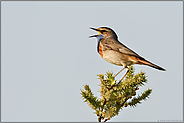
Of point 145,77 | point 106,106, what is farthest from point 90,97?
point 145,77

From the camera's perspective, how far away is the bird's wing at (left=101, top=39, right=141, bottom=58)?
310 inches

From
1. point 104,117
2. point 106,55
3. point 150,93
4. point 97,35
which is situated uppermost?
point 97,35

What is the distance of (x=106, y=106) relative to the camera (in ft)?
17.2

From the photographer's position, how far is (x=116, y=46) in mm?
8289

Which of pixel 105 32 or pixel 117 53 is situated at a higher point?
pixel 105 32

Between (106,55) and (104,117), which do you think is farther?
(106,55)

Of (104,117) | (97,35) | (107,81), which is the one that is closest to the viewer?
(104,117)

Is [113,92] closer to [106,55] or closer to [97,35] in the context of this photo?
[106,55]

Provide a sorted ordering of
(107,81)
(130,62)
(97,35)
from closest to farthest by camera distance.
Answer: (107,81), (130,62), (97,35)

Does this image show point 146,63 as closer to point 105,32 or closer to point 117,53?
point 117,53

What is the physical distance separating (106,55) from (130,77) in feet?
8.47

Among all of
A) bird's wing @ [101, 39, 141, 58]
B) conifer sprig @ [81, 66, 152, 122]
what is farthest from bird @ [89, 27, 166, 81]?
conifer sprig @ [81, 66, 152, 122]

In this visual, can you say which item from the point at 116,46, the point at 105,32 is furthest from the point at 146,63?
the point at 105,32

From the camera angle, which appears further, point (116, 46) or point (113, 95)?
point (116, 46)
